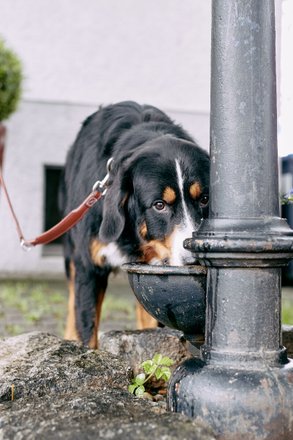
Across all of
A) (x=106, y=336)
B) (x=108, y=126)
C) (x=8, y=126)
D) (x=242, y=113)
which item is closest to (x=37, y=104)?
(x=8, y=126)

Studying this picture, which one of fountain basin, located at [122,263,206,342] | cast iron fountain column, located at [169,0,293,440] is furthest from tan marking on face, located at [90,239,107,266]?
cast iron fountain column, located at [169,0,293,440]

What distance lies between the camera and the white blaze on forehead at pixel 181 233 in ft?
9.29

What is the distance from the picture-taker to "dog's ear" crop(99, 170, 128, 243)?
3.38 m

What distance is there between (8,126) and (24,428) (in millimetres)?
9021

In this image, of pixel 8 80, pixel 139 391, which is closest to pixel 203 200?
pixel 139 391

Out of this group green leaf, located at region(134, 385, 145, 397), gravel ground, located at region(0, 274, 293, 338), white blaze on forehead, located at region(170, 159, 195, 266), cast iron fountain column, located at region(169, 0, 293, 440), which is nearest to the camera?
cast iron fountain column, located at region(169, 0, 293, 440)

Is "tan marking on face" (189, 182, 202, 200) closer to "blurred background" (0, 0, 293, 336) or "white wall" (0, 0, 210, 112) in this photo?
"blurred background" (0, 0, 293, 336)

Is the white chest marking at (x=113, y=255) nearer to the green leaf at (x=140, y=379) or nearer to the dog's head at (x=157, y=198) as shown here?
the dog's head at (x=157, y=198)

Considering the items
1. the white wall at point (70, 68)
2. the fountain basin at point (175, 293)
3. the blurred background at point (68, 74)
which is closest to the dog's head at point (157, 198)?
the fountain basin at point (175, 293)

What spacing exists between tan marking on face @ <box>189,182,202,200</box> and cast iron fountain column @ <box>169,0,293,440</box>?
86 centimetres

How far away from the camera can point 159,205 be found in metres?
3.24

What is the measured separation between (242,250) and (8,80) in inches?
265

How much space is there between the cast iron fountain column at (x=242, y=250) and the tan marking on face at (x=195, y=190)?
0.86 meters

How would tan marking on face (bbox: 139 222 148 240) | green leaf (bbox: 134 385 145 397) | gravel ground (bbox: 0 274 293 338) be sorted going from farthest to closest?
gravel ground (bbox: 0 274 293 338) < tan marking on face (bbox: 139 222 148 240) < green leaf (bbox: 134 385 145 397)
